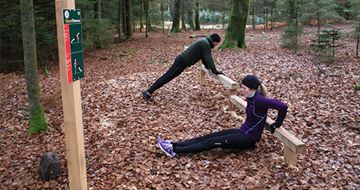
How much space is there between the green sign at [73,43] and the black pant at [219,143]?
7.92 feet

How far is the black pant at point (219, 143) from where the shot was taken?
5781 mm

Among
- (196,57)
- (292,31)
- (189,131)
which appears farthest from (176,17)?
(189,131)

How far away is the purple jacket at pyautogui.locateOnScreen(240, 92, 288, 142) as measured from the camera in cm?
548

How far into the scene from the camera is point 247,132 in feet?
19.0

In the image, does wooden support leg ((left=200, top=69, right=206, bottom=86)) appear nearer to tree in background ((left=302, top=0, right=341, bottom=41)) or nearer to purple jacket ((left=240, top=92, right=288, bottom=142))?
purple jacket ((left=240, top=92, right=288, bottom=142))

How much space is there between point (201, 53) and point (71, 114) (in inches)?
192

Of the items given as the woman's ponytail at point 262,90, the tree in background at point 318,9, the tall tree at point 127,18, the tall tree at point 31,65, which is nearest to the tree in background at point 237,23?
the tree in background at point 318,9

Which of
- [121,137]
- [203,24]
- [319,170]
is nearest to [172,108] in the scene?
[121,137]

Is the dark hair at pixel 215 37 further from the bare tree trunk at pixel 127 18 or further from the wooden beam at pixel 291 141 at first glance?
the bare tree trunk at pixel 127 18

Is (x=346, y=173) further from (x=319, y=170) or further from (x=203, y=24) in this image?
(x=203, y=24)

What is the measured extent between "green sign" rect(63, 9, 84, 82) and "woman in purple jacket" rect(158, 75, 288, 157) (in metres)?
2.37

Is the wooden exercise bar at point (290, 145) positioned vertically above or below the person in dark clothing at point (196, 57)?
below

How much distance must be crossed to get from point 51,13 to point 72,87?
13.1 m

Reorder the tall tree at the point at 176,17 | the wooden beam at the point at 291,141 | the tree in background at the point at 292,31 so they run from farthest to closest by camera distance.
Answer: the tall tree at the point at 176,17
the tree in background at the point at 292,31
the wooden beam at the point at 291,141
